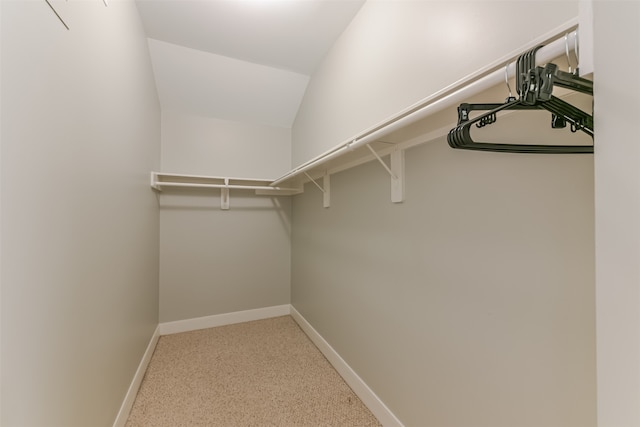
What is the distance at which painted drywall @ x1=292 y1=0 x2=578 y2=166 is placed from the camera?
758 mm

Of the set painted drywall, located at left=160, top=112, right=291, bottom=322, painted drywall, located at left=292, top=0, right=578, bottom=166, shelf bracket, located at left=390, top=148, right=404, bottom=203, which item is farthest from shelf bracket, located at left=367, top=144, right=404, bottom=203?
painted drywall, located at left=160, top=112, right=291, bottom=322

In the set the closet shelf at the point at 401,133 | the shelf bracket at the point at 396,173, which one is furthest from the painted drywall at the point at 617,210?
the shelf bracket at the point at 396,173

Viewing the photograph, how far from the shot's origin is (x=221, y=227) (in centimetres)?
257

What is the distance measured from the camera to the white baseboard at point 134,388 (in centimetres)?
129

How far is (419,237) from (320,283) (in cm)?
118

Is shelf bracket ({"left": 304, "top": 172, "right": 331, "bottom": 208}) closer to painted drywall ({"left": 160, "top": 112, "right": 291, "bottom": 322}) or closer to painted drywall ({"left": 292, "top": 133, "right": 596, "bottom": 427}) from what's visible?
painted drywall ({"left": 292, "top": 133, "right": 596, "bottom": 427})

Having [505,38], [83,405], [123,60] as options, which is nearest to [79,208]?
[83,405]

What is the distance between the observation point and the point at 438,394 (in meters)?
1.03

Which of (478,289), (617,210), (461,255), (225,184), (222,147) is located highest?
(222,147)

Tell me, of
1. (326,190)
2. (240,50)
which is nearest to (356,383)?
(326,190)

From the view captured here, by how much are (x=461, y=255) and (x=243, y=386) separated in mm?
1620

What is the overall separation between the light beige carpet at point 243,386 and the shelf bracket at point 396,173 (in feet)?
4.11

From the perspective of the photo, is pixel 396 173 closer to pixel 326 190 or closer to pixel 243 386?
pixel 326 190

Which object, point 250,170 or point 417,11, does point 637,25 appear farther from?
point 250,170
